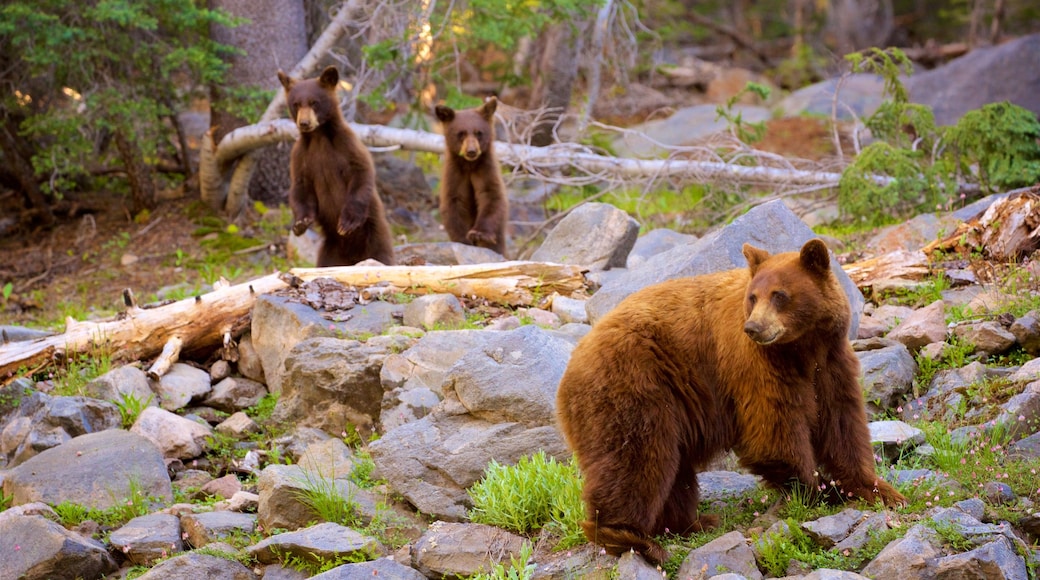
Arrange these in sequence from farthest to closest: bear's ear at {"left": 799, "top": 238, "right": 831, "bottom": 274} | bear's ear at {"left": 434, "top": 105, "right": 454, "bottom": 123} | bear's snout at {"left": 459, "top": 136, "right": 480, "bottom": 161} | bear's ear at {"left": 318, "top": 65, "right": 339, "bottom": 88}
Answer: bear's ear at {"left": 434, "top": 105, "right": 454, "bottom": 123} < bear's snout at {"left": 459, "top": 136, "right": 480, "bottom": 161} < bear's ear at {"left": 318, "top": 65, "right": 339, "bottom": 88} < bear's ear at {"left": 799, "top": 238, "right": 831, "bottom": 274}

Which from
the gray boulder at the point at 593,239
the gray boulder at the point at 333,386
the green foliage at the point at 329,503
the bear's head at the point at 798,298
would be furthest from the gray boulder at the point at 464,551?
the gray boulder at the point at 593,239

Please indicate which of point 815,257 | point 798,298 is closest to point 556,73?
point 815,257

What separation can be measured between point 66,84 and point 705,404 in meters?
10.1

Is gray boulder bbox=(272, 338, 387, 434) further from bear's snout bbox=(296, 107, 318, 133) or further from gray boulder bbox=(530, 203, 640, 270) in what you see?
bear's snout bbox=(296, 107, 318, 133)

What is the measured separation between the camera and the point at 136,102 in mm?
11234

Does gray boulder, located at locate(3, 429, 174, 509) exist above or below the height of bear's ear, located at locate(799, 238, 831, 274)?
below

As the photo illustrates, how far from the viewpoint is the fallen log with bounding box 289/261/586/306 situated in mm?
7859

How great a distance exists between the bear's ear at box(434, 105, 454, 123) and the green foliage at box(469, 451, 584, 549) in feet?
19.7

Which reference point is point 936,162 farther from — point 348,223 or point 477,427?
point 477,427

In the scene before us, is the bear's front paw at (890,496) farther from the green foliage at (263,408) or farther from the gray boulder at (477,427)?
the green foliage at (263,408)

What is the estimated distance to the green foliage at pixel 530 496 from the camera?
15.1 ft

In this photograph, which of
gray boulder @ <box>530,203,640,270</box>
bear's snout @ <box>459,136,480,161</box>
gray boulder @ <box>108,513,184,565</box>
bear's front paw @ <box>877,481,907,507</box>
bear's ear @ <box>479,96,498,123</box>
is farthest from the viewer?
bear's ear @ <box>479,96,498,123</box>

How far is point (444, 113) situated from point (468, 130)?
324 millimetres

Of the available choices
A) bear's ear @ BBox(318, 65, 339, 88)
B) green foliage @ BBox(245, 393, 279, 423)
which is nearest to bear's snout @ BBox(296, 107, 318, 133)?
bear's ear @ BBox(318, 65, 339, 88)
